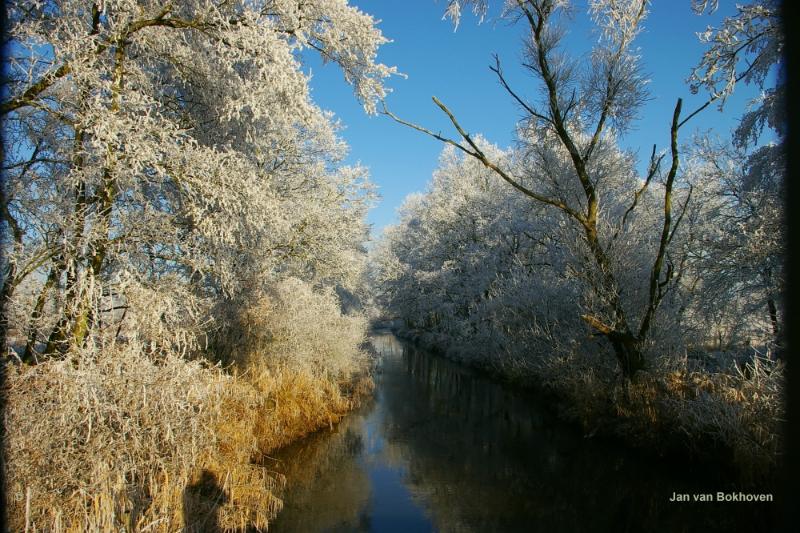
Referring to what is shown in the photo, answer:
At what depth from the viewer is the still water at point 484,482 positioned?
244 inches

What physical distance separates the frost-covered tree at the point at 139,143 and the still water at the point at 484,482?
3.52 m

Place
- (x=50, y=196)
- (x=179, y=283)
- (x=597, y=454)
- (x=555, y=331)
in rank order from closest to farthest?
(x=50, y=196) < (x=179, y=283) < (x=597, y=454) < (x=555, y=331)

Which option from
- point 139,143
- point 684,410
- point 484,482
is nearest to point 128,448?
point 139,143

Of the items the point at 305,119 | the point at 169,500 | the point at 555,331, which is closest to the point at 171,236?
the point at 305,119

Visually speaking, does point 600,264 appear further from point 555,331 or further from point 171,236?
point 171,236

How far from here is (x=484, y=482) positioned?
303 inches

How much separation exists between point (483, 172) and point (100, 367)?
24.0 m

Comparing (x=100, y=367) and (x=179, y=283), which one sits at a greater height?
(x=179, y=283)

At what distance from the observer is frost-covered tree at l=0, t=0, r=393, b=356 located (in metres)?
5.12

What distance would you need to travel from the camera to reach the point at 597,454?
8656 millimetres

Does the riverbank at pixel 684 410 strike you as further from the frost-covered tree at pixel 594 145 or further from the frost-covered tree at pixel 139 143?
the frost-covered tree at pixel 139 143

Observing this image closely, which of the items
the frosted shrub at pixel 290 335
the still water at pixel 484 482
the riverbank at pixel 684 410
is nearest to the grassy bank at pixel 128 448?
the still water at pixel 484 482

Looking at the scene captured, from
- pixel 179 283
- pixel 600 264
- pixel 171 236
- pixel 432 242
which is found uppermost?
pixel 432 242

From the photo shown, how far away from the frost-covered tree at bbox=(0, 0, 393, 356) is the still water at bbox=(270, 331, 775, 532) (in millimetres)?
3520
